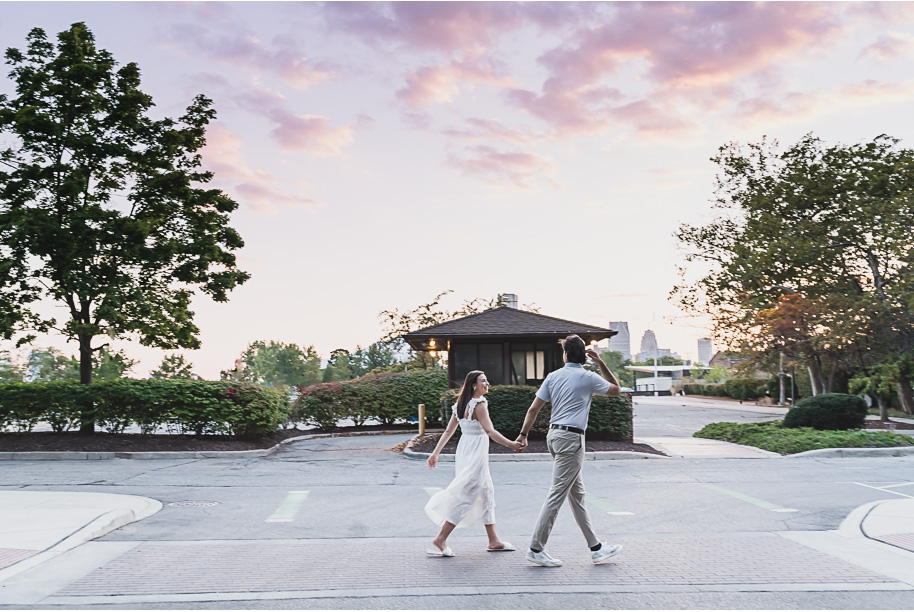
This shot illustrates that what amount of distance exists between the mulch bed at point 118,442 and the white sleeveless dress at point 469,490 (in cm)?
1331

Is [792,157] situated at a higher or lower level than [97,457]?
higher

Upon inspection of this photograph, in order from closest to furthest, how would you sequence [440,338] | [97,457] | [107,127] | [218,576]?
[218,576] < [97,457] < [107,127] < [440,338]

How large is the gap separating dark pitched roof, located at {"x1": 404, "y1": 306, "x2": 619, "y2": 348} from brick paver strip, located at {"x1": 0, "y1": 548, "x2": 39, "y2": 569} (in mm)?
15955

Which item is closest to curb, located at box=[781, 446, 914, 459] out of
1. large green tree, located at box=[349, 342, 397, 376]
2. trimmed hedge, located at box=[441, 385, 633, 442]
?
→ trimmed hedge, located at box=[441, 385, 633, 442]

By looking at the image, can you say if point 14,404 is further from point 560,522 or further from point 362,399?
point 560,522

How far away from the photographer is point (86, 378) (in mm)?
21078

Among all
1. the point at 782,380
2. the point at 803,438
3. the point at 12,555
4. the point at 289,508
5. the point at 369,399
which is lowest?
the point at 803,438

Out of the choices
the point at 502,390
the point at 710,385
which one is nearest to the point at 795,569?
the point at 502,390

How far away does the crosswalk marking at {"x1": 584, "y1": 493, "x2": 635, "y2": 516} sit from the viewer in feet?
33.1

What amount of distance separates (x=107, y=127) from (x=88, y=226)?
304 centimetres

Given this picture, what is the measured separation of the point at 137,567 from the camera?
6824mm

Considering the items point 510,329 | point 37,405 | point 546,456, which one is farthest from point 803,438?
point 37,405

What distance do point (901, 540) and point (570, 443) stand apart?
4032 millimetres

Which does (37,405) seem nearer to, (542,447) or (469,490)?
(542,447)
